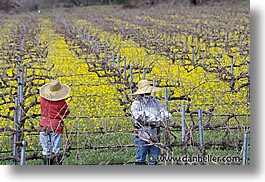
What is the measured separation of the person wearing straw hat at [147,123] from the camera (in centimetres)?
591

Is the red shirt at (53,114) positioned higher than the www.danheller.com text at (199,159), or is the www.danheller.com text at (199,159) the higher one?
the red shirt at (53,114)

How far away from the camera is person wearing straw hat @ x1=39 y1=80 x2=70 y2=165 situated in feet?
19.8

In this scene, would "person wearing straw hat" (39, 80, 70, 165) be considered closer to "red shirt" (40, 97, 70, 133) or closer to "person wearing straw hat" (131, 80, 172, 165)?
"red shirt" (40, 97, 70, 133)

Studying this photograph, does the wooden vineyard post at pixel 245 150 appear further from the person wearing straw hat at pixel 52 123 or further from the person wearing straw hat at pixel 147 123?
the person wearing straw hat at pixel 52 123

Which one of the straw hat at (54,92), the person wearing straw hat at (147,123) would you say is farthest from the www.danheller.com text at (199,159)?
the straw hat at (54,92)

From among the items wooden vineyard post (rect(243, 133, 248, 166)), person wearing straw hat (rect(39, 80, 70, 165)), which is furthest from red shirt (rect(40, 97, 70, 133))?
wooden vineyard post (rect(243, 133, 248, 166))

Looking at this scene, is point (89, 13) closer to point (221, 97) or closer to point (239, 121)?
point (221, 97)

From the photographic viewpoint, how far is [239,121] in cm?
655

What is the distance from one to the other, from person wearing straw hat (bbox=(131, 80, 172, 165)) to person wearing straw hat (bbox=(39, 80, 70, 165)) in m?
0.67

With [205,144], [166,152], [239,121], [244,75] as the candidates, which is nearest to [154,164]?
[166,152]

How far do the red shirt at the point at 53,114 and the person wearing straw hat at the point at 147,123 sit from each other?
65 centimetres

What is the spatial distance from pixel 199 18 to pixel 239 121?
3981mm

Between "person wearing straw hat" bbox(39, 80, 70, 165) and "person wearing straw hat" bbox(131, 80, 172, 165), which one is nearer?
"person wearing straw hat" bbox(131, 80, 172, 165)

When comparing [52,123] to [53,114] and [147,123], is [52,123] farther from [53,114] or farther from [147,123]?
[147,123]
